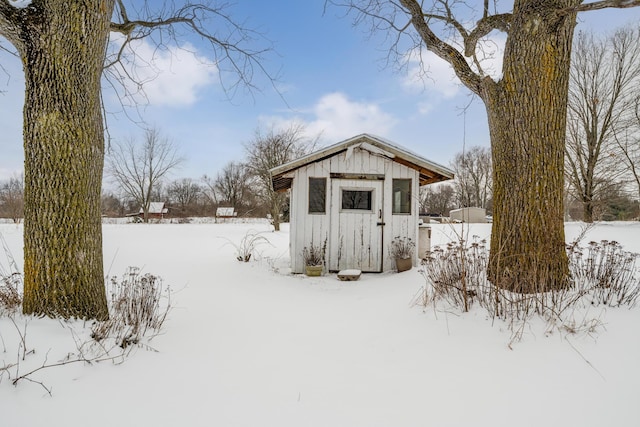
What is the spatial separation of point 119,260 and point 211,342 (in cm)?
738

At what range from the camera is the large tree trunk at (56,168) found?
279cm

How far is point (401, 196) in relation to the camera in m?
7.60

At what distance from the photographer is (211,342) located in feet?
9.92

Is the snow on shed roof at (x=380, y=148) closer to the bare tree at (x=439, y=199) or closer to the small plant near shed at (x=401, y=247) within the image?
the small plant near shed at (x=401, y=247)

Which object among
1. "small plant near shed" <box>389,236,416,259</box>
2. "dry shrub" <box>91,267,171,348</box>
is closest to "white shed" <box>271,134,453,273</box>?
"small plant near shed" <box>389,236,416,259</box>

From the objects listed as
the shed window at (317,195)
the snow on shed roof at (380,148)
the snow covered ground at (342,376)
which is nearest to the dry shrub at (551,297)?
the snow covered ground at (342,376)

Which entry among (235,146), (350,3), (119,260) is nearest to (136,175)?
(235,146)

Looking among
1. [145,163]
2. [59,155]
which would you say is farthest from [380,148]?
[145,163]

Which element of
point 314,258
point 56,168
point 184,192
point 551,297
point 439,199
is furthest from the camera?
point 184,192

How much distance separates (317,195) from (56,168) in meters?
5.22

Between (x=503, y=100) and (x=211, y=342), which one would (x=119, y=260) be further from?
(x=503, y=100)

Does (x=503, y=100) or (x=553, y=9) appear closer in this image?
(x=553, y=9)

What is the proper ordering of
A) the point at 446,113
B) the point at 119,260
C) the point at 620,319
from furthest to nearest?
the point at 119,260
the point at 446,113
the point at 620,319

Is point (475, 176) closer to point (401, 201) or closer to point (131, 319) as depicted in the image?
point (401, 201)
